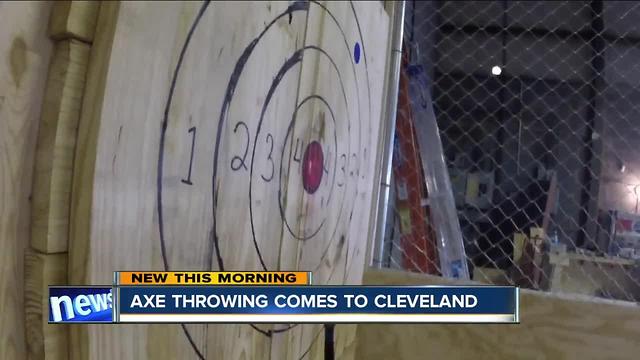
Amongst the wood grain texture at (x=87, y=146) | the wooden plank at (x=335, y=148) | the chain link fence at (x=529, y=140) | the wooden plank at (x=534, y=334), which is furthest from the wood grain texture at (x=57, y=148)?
the chain link fence at (x=529, y=140)

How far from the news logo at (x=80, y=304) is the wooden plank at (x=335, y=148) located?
0.26 meters

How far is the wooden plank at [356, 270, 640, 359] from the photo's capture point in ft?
2.69

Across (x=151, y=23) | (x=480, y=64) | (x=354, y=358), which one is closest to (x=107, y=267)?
(x=151, y=23)

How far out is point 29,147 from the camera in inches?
15.2

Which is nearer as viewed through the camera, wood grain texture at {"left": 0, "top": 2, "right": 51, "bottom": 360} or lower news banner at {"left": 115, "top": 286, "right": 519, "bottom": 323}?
wood grain texture at {"left": 0, "top": 2, "right": 51, "bottom": 360}

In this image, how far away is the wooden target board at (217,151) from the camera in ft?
1.28

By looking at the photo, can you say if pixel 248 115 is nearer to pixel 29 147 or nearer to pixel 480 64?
pixel 29 147

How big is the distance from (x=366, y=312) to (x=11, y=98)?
0.34 metres

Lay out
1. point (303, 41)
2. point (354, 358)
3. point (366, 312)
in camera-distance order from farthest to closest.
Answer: point (354, 358), point (303, 41), point (366, 312)

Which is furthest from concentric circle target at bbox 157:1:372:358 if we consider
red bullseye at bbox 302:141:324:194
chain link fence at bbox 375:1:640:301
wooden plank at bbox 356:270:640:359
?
chain link fence at bbox 375:1:640:301

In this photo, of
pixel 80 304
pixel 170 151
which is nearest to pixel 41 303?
pixel 80 304

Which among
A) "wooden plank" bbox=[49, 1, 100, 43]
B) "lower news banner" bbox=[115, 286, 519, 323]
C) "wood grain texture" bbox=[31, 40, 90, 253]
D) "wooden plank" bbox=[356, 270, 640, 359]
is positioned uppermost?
"wooden plank" bbox=[49, 1, 100, 43]

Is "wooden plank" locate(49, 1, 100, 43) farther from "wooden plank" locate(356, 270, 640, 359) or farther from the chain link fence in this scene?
the chain link fence

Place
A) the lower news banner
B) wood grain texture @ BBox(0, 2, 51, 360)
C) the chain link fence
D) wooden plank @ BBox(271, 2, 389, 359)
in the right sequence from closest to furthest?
wood grain texture @ BBox(0, 2, 51, 360) < the lower news banner < wooden plank @ BBox(271, 2, 389, 359) < the chain link fence
